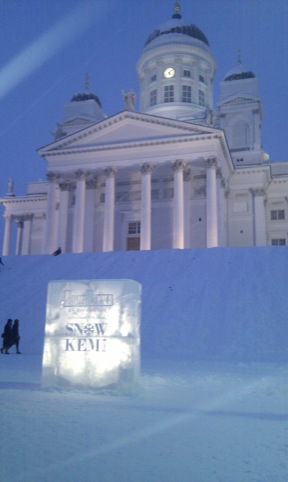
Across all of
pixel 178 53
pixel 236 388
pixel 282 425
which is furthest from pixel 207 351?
pixel 178 53

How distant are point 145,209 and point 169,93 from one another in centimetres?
1946

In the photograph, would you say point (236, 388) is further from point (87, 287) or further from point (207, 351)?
point (207, 351)

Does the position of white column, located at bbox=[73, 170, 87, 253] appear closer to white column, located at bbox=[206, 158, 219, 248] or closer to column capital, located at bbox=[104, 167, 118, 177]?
column capital, located at bbox=[104, 167, 118, 177]

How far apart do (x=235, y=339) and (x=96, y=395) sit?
8562 millimetres

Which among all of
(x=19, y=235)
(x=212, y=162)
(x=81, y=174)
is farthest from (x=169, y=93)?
(x=19, y=235)

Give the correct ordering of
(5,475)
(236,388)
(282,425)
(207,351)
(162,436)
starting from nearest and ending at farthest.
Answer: (5,475)
(162,436)
(282,425)
(236,388)
(207,351)

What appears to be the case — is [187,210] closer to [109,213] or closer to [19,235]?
[109,213]

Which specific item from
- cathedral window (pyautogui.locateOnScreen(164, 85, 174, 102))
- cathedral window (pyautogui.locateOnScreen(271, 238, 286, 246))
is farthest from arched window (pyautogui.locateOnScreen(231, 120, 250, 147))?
cathedral window (pyautogui.locateOnScreen(271, 238, 286, 246))

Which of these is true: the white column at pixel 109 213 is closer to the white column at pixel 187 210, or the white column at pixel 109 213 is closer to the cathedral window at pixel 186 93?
the white column at pixel 187 210

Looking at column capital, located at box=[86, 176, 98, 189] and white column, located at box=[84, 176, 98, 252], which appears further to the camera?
white column, located at box=[84, 176, 98, 252]

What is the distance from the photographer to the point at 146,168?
33594mm

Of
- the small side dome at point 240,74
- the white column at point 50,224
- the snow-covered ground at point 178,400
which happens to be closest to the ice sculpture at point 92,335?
the snow-covered ground at point 178,400

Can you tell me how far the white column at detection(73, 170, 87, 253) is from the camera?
3397cm

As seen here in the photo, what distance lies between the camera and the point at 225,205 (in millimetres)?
39656
